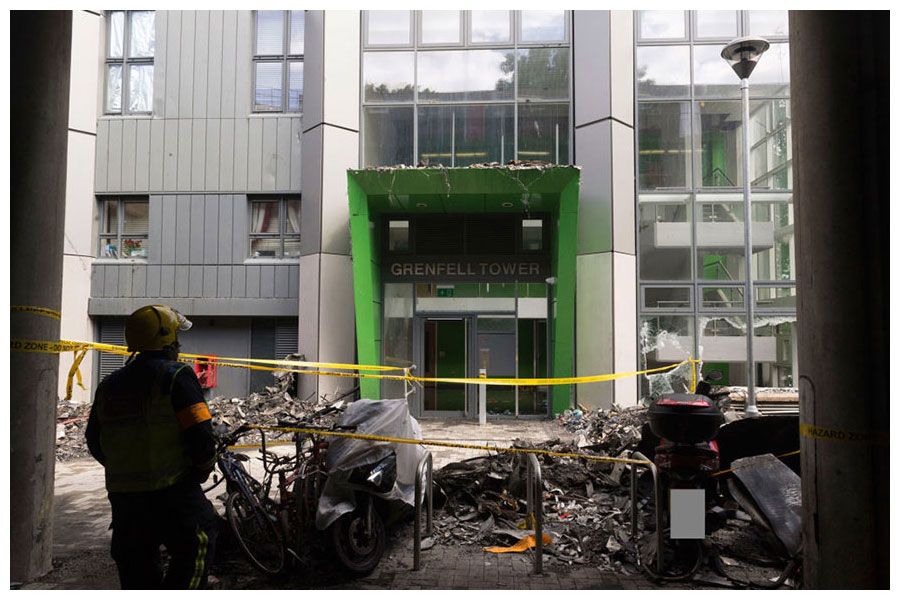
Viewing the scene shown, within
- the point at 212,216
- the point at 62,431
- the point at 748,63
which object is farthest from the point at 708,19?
the point at 62,431

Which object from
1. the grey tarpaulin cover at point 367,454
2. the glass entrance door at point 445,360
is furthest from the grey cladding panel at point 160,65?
the grey tarpaulin cover at point 367,454

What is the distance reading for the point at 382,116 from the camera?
45.5 feet

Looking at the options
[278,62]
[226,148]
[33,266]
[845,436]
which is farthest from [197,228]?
[845,436]

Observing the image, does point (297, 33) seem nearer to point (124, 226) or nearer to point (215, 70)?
point (215, 70)

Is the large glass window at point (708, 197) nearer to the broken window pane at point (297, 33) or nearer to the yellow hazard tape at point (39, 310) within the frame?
the broken window pane at point (297, 33)

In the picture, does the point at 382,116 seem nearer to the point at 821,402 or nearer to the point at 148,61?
the point at 148,61

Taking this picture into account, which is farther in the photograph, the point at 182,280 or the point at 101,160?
the point at 101,160

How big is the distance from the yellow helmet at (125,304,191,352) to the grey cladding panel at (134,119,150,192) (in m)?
12.9

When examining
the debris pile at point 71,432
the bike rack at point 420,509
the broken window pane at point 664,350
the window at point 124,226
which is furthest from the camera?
the window at point 124,226

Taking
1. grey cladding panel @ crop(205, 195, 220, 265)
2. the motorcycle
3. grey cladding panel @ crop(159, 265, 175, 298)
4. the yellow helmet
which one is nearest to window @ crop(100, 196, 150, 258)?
grey cladding panel @ crop(159, 265, 175, 298)

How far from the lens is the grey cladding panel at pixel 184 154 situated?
14406 mm

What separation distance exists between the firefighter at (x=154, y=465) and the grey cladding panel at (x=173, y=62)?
43.5 feet

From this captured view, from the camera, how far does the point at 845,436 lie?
10.2 feet

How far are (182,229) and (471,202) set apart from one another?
7059mm
